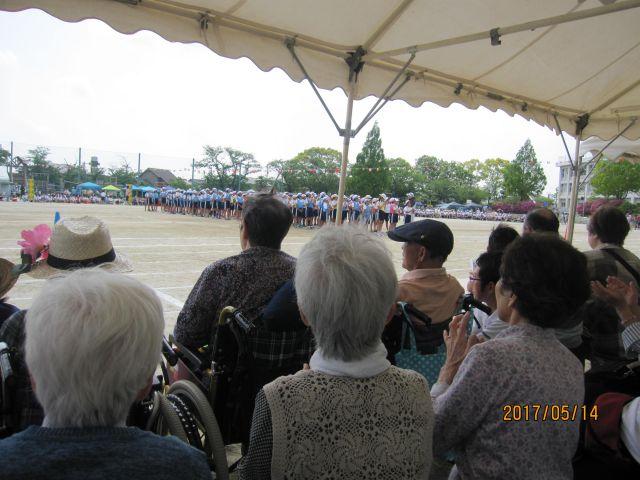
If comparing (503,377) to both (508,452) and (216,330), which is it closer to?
(508,452)

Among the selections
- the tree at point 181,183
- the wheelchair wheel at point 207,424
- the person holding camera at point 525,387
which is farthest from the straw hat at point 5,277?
the tree at point 181,183

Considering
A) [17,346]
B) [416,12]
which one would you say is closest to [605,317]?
[416,12]

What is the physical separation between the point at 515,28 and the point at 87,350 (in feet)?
11.4

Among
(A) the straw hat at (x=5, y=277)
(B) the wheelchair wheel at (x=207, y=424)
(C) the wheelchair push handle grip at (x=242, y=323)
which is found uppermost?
(A) the straw hat at (x=5, y=277)

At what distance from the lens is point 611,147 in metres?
6.60

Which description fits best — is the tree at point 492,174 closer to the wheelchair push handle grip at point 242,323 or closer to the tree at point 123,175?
the tree at point 123,175

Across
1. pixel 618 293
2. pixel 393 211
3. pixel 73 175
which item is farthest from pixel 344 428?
pixel 73 175

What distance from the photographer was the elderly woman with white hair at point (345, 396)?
1.01m

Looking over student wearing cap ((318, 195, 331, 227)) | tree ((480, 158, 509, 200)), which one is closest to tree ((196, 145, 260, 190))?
student wearing cap ((318, 195, 331, 227))

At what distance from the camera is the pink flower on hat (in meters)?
2.11

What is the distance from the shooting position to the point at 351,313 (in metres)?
1.09

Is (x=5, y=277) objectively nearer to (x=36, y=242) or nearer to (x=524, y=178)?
(x=36, y=242)

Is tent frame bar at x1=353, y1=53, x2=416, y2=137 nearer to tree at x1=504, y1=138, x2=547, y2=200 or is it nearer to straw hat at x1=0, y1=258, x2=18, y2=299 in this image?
straw hat at x1=0, y1=258, x2=18, y2=299

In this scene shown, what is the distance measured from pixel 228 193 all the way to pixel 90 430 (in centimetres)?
2572
